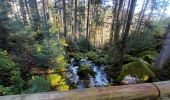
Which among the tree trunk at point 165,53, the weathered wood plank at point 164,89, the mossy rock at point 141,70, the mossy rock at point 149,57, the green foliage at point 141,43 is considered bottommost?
the green foliage at point 141,43

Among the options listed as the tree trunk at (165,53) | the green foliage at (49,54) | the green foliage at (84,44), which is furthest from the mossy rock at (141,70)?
the green foliage at (84,44)

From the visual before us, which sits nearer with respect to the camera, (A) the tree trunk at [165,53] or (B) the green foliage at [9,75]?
(A) the tree trunk at [165,53]

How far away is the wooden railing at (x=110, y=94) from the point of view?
149cm

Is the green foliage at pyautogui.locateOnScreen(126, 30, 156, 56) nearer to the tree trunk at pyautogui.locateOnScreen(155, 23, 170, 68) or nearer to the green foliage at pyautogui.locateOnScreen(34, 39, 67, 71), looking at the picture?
the green foliage at pyautogui.locateOnScreen(34, 39, 67, 71)

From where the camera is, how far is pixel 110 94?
159cm

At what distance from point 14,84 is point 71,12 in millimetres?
20927

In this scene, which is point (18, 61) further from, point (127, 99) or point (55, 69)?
point (127, 99)

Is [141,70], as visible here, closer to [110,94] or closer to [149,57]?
[149,57]

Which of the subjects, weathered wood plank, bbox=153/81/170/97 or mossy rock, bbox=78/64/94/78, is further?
mossy rock, bbox=78/64/94/78

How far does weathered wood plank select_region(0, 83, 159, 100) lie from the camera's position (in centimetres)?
149

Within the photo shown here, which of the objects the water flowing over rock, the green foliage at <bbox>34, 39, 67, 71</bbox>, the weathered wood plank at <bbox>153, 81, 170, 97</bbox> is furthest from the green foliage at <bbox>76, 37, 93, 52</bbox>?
the weathered wood plank at <bbox>153, 81, 170, 97</bbox>

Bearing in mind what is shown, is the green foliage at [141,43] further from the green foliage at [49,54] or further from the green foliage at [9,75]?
the green foliage at [9,75]

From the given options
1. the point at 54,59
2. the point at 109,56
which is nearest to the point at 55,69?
the point at 54,59

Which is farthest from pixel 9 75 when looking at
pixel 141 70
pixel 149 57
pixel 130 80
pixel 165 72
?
pixel 149 57
